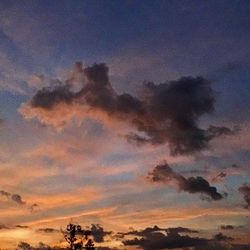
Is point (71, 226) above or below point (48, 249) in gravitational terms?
above

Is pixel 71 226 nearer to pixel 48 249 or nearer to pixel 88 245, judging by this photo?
pixel 88 245

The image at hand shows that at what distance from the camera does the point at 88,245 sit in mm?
45875

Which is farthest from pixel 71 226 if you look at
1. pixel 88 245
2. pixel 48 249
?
pixel 48 249

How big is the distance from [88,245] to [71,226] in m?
4.04

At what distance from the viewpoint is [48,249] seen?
5416 centimetres

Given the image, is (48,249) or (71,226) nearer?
(71,226)

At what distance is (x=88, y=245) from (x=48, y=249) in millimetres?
12194

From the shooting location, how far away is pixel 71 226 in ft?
148

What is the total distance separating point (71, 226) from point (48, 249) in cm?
1291

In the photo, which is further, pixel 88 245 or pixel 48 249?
pixel 48 249
